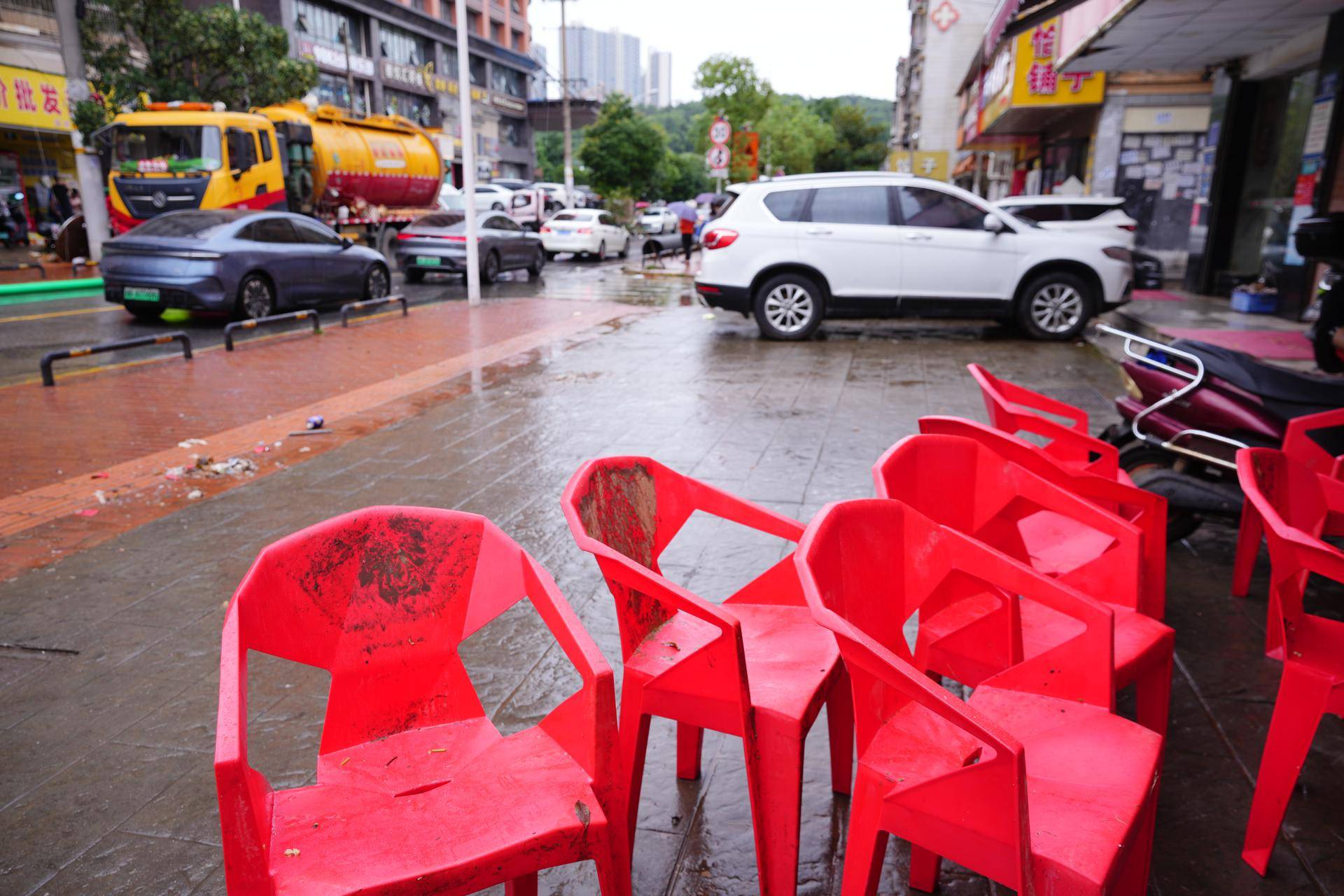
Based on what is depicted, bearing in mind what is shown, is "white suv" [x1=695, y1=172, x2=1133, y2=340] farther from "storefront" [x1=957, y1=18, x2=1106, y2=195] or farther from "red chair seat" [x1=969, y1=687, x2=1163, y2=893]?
"red chair seat" [x1=969, y1=687, x2=1163, y2=893]

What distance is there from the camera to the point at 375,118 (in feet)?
70.6

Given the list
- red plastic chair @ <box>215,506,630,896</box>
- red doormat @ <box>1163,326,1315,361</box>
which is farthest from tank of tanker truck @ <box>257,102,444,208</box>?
red plastic chair @ <box>215,506,630,896</box>

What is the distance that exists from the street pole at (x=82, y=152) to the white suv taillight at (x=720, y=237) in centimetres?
1127

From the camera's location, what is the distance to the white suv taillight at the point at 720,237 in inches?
411

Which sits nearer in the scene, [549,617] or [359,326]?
[549,617]

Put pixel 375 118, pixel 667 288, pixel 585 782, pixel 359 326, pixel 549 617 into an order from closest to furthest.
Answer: pixel 585 782
pixel 549 617
pixel 359 326
pixel 667 288
pixel 375 118

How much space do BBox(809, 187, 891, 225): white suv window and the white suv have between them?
0.01 meters

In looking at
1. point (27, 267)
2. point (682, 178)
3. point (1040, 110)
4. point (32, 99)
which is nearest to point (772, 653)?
point (1040, 110)

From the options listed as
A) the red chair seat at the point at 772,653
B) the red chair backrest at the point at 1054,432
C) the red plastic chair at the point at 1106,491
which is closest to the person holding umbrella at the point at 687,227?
the red chair backrest at the point at 1054,432

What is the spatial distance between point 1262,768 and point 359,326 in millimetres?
11282

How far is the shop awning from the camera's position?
9406 millimetres

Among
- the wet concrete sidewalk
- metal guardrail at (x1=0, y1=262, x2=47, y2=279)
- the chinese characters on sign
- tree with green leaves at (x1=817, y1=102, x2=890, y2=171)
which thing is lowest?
the wet concrete sidewalk

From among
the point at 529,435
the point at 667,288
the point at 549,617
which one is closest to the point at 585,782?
the point at 549,617

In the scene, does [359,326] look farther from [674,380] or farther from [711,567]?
[711,567]
